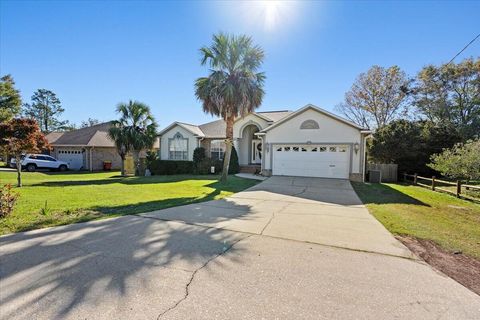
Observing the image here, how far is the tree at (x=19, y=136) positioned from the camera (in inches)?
467

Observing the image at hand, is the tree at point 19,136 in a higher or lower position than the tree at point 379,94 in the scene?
lower

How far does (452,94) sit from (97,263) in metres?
36.2

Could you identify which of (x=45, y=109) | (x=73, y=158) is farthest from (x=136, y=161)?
(x=45, y=109)

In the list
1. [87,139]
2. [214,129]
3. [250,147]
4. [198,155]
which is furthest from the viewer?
[87,139]

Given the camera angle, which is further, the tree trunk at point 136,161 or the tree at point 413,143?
the tree trunk at point 136,161

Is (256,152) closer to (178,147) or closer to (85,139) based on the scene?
→ (178,147)

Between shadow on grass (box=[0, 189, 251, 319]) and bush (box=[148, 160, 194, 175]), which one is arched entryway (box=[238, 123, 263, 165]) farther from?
shadow on grass (box=[0, 189, 251, 319])

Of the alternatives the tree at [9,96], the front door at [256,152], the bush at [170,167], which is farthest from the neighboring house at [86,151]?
the front door at [256,152]

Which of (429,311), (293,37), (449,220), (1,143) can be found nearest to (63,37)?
(1,143)

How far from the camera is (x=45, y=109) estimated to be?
55.4 metres

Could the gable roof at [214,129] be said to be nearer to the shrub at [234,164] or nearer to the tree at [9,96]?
the shrub at [234,164]

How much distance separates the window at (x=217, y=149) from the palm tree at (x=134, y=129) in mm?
5045

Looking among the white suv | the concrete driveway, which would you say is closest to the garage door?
the concrete driveway

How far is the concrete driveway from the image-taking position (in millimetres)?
2885
